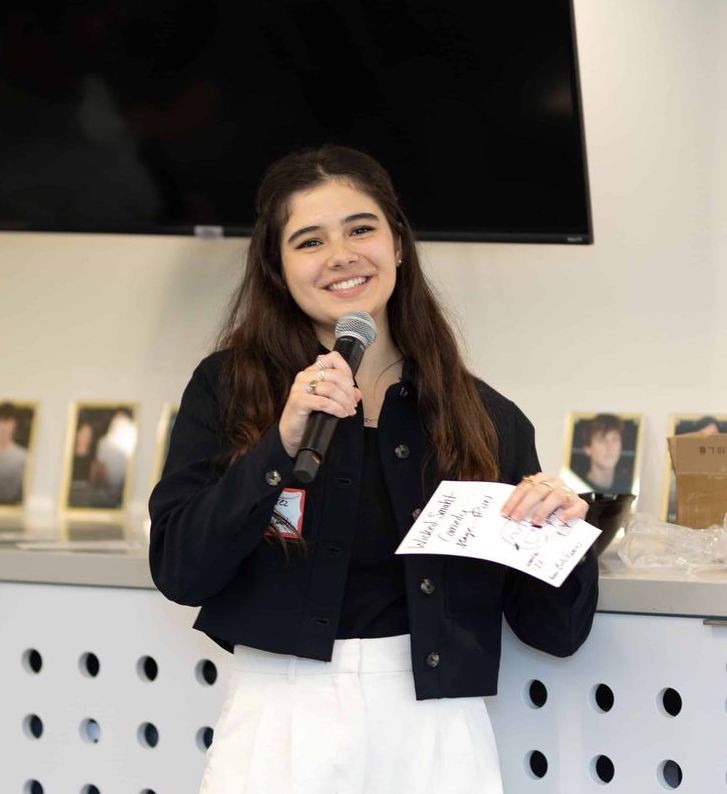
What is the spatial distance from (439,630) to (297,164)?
0.78m

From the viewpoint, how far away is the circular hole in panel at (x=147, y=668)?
2328 millimetres

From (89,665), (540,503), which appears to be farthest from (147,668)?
(540,503)

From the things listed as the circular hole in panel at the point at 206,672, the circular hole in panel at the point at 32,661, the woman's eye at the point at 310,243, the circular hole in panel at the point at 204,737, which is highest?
the woman's eye at the point at 310,243

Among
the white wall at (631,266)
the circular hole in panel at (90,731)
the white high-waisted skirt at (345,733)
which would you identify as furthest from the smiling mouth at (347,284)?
the white wall at (631,266)

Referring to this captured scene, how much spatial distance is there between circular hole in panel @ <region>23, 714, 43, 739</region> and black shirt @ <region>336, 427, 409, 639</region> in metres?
0.87

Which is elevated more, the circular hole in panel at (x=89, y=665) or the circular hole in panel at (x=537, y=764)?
the circular hole in panel at (x=89, y=665)

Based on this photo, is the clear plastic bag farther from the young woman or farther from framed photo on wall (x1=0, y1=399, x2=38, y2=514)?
framed photo on wall (x1=0, y1=399, x2=38, y2=514)

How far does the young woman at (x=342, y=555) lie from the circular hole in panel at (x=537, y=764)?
0.82ft

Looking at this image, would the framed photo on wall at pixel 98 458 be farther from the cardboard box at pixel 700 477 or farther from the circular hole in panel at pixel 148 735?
the cardboard box at pixel 700 477

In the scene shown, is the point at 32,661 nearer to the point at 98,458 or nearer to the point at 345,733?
the point at 345,733

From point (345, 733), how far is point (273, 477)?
1.30 ft

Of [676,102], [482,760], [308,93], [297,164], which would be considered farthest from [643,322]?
[482,760]

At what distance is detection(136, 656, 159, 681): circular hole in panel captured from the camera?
2.33 metres

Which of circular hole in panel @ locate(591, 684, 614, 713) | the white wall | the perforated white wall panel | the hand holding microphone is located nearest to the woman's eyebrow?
the hand holding microphone
